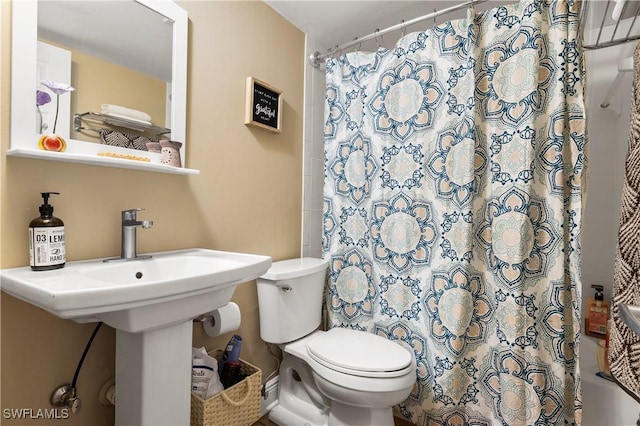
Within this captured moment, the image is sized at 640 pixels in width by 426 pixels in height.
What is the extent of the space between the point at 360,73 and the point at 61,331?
1692mm

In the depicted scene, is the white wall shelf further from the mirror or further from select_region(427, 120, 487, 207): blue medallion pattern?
select_region(427, 120, 487, 207): blue medallion pattern

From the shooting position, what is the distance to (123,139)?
1.11 meters

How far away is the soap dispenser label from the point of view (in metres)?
0.85

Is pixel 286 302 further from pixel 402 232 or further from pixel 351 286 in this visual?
pixel 402 232

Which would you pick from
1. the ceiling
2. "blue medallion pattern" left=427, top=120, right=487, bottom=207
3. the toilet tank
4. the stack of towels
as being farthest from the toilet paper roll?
the ceiling

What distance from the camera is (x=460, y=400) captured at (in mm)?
1434

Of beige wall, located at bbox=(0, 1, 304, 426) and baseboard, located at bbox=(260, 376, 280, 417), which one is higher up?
beige wall, located at bbox=(0, 1, 304, 426)

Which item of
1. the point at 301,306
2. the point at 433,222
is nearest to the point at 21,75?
the point at 301,306

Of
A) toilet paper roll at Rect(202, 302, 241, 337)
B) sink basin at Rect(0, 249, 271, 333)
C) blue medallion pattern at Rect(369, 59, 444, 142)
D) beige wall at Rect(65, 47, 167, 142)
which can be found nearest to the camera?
sink basin at Rect(0, 249, 271, 333)

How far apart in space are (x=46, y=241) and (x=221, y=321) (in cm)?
62

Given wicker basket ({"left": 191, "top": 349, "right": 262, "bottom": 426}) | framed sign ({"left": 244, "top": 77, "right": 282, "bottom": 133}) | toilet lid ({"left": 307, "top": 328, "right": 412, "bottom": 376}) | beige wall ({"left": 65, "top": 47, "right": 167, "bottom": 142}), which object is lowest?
wicker basket ({"left": 191, "top": 349, "right": 262, "bottom": 426})

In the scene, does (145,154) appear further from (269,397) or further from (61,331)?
(269,397)

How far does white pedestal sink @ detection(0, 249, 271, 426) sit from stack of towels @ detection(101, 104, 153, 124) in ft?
1.64

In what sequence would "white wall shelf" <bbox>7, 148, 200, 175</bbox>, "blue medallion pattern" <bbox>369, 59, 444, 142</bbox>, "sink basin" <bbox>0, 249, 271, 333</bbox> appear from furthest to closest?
1. "blue medallion pattern" <bbox>369, 59, 444, 142</bbox>
2. "white wall shelf" <bbox>7, 148, 200, 175</bbox>
3. "sink basin" <bbox>0, 249, 271, 333</bbox>
